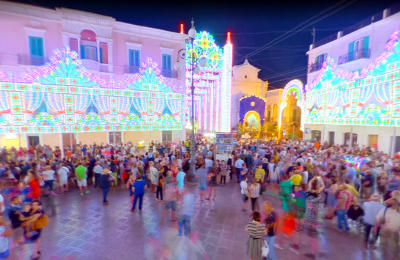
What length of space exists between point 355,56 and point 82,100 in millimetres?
21812

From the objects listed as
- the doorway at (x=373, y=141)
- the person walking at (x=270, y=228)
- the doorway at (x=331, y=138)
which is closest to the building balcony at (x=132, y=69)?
the person walking at (x=270, y=228)

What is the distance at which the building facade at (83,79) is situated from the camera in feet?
39.4

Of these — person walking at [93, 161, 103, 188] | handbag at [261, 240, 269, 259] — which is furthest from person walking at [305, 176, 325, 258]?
person walking at [93, 161, 103, 188]

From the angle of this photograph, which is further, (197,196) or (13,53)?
(13,53)

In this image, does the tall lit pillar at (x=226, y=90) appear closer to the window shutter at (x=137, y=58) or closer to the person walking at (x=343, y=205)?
the window shutter at (x=137, y=58)

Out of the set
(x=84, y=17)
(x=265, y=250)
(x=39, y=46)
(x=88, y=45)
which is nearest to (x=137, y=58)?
(x=88, y=45)

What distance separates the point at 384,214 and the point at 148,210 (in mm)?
6443

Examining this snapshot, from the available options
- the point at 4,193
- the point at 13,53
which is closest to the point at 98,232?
the point at 4,193

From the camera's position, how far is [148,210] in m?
6.70

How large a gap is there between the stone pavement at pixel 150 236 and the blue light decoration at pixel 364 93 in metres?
6.55

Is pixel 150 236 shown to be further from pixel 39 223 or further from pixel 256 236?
pixel 256 236

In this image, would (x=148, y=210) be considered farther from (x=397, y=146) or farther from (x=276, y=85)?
(x=276, y=85)

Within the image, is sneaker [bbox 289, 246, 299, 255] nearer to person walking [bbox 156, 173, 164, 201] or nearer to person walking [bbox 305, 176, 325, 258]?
person walking [bbox 305, 176, 325, 258]

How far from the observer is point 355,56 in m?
16.4
